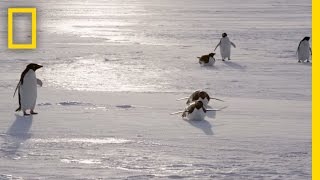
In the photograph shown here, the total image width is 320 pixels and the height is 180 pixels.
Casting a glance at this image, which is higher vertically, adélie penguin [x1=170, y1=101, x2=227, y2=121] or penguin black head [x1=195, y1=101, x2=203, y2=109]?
penguin black head [x1=195, y1=101, x2=203, y2=109]

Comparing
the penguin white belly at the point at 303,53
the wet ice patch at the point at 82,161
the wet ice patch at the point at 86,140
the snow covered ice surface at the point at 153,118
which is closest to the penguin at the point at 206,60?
the snow covered ice surface at the point at 153,118

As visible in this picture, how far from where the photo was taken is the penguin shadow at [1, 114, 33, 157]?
6223 millimetres

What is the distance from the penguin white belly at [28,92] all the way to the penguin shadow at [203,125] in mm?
1850

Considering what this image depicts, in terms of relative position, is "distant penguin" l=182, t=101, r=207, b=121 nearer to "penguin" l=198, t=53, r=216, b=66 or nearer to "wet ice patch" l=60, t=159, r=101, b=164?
"wet ice patch" l=60, t=159, r=101, b=164

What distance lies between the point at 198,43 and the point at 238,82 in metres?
7.72

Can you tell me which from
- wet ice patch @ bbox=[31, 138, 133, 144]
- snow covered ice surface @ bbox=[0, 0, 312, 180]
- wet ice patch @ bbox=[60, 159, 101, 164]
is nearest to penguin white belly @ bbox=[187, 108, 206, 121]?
snow covered ice surface @ bbox=[0, 0, 312, 180]

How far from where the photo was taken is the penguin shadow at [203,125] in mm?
7168

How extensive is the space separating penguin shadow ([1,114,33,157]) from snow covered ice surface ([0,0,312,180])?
0.03ft

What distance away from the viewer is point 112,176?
5.28 metres

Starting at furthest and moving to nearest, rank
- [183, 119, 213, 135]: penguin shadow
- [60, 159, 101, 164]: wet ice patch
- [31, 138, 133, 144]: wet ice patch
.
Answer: [183, 119, 213, 135]: penguin shadow
[31, 138, 133, 144]: wet ice patch
[60, 159, 101, 164]: wet ice patch

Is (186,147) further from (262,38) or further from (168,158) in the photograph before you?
(262,38)

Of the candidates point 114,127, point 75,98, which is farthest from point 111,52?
point 114,127

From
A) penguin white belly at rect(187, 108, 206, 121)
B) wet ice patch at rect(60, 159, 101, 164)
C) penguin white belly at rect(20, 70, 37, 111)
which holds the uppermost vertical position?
penguin white belly at rect(20, 70, 37, 111)

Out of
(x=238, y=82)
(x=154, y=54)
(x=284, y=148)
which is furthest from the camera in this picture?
(x=154, y=54)
